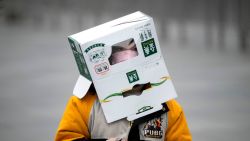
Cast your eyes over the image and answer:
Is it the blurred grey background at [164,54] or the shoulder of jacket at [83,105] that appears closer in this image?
the shoulder of jacket at [83,105]

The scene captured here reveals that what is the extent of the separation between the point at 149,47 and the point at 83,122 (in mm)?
467

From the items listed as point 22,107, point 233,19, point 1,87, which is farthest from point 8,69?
point 233,19

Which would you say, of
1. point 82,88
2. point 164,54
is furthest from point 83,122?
point 164,54

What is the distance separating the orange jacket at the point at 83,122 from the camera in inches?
135

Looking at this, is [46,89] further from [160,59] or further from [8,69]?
[160,59]

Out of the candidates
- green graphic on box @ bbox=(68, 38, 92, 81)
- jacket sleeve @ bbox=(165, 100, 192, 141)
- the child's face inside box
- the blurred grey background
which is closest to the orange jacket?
jacket sleeve @ bbox=(165, 100, 192, 141)

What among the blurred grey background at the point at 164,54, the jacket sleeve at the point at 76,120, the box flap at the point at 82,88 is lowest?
the blurred grey background at the point at 164,54

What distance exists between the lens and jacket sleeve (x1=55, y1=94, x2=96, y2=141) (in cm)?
342

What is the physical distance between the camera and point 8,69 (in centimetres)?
774

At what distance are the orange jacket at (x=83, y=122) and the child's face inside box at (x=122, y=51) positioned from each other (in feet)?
0.77

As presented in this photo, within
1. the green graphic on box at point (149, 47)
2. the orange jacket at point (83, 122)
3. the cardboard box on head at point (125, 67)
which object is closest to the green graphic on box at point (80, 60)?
the cardboard box on head at point (125, 67)

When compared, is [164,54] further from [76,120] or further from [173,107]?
[76,120]

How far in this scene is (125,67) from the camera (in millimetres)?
3352

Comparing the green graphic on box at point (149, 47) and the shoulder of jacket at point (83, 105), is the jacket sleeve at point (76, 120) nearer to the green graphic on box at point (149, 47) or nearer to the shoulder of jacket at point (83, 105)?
the shoulder of jacket at point (83, 105)
